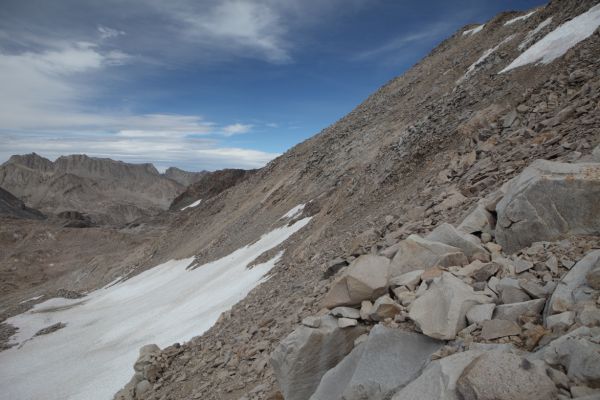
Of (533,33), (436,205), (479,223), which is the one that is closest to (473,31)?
(533,33)

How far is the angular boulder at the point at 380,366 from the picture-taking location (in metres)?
5.43

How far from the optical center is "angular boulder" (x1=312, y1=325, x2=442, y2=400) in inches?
214

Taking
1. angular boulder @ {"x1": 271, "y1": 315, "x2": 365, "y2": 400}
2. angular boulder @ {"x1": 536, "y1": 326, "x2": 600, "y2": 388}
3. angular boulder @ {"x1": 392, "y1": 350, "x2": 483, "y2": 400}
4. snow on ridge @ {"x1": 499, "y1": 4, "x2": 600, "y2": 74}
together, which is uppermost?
snow on ridge @ {"x1": 499, "y1": 4, "x2": 600, "y2": 74}

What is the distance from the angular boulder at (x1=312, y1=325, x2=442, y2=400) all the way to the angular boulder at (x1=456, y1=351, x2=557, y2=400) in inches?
49.2

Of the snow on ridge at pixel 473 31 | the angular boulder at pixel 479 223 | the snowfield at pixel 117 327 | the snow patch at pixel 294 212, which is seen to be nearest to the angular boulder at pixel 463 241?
the angular boulder at pixel 479 223

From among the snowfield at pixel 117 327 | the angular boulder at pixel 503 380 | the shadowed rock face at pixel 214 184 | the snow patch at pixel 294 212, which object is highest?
the shadowed rock face at pixel 214 184

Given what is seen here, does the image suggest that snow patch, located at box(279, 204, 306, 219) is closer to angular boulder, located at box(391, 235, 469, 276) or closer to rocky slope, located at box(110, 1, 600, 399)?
rocky slope, located at box(110, 1, 600, 399)

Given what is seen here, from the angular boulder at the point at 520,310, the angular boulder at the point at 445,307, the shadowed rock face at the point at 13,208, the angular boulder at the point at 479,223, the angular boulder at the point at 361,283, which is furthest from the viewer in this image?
the shadowed rock face at the point at 13,208

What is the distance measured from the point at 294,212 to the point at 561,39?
18.1 m

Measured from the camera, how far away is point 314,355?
698 cm

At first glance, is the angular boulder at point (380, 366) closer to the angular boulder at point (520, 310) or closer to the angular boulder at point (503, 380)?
the angular boulder at point (520, 310)

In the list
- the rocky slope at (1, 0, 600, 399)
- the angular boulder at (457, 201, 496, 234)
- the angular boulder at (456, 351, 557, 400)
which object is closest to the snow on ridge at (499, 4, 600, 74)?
the rocky slope at (1, 0, 600, 399)

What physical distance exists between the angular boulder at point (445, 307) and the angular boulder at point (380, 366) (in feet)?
0.73

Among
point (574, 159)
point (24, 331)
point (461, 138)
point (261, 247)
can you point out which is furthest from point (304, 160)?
point (574, 159)
